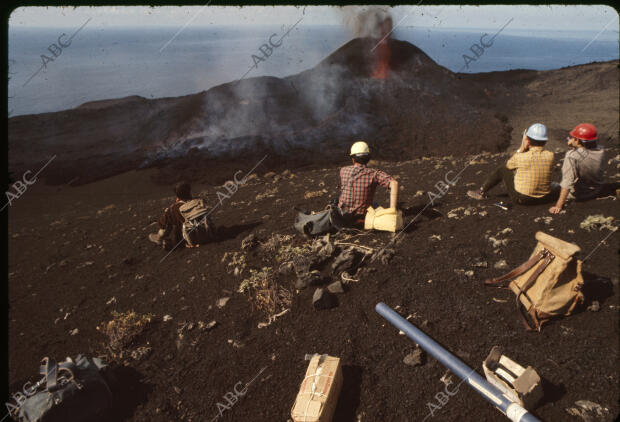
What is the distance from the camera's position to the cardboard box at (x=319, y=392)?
2877mm

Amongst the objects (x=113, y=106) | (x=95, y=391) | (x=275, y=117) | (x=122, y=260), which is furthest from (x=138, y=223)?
(x=113, y=106)

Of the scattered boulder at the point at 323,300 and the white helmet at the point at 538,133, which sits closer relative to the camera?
the scattered boulder at the point at 323,300

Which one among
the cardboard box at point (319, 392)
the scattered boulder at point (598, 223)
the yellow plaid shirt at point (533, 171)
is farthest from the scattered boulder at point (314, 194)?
the cardboard box at point (319, 392)

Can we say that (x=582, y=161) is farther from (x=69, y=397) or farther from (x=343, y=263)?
(x=69, y=397)

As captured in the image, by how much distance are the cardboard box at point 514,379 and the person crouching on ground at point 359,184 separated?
2787 mm

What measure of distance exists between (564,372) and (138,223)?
10.3 m

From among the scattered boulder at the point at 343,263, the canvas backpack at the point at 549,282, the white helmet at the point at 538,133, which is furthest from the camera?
the white helmet at the point at 538,133

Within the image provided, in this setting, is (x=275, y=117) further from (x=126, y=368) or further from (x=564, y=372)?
(x=564, y=372)

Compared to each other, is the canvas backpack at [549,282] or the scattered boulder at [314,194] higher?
the canvas backpack at [549,282]

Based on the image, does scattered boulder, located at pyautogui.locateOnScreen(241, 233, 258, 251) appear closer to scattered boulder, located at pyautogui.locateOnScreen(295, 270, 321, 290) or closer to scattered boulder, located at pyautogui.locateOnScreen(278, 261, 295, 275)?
scattered boulder, located at pyautogui.locateOnScreen(278, 261, 295, 275)

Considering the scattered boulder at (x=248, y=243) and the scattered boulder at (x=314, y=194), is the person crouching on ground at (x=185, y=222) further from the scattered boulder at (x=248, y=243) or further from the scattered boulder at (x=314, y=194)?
the scattered boulder at (x=314, y=194)

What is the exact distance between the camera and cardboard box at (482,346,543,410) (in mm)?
2758

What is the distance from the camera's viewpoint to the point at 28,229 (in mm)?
12219

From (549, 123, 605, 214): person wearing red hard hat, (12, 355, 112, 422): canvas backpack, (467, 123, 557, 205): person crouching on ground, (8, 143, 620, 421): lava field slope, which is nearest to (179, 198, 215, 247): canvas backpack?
(8, 143, 620, 421): lava field slope
